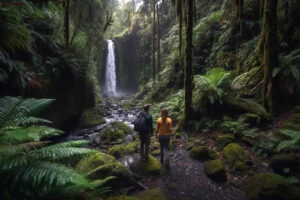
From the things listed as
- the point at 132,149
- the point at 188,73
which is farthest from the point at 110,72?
the point at 132,149

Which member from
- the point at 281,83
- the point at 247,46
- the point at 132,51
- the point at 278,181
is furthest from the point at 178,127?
the point at 132,51

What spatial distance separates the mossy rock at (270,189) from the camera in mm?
3244

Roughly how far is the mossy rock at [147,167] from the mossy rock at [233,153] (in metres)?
1.75

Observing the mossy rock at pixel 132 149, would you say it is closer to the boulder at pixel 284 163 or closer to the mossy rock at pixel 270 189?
the mossy rock at pixel 270 189

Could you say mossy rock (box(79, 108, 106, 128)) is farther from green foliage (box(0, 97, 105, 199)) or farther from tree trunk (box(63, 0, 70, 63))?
green foliage (box(0, 97, 105, 199))

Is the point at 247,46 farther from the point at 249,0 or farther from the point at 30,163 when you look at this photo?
the point at 30,163

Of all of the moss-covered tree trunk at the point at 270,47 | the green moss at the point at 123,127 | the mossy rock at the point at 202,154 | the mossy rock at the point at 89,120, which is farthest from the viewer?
the mossy rock at the point at 89,120

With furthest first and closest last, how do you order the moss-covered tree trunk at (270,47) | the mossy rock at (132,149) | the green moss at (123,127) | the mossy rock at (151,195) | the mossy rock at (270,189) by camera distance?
the green moss at (123,127) < the mossy rock at (132,149) < the moss-covered tree trunk at (270,47) < the mossy rock at (151,195) < the mossy rock at (270,189)

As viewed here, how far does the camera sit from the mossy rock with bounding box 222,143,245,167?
473 cm

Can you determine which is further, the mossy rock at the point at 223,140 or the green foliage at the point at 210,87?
the green foliage at the point at 210,87

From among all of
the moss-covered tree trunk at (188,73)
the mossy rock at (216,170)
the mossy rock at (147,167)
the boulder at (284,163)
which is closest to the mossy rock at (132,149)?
the mossy rock at (147,167)

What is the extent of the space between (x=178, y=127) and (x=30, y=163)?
19.3 feet

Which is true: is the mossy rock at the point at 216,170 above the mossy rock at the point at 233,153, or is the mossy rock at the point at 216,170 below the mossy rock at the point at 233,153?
below

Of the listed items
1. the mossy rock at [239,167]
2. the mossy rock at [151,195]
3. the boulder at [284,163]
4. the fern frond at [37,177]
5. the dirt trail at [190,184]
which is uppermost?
the fern frond at [37,177]
